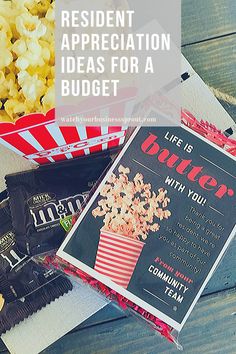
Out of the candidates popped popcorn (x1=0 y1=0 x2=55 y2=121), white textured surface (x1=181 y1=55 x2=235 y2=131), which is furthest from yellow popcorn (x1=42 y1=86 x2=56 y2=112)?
white textured surface (x1=181 y1=55 x2=235 y2=131)

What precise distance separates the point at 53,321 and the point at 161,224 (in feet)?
0.65

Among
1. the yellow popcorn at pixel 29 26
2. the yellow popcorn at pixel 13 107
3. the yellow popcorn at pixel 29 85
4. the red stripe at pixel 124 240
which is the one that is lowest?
the red stripe at pixel 124 240

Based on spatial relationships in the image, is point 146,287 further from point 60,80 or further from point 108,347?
point 60,80

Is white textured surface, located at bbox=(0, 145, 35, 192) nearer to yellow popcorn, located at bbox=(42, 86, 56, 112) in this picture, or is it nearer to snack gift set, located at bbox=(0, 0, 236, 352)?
snack gift set, located at bbox=(0, 0, 236, 352)

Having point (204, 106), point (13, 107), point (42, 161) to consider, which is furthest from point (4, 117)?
point (204, 106)

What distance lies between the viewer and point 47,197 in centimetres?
72

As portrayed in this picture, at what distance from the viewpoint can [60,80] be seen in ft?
1.86

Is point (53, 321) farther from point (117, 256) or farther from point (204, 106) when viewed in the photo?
point (204, 106)

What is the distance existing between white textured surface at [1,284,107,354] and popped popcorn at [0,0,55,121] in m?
0.27

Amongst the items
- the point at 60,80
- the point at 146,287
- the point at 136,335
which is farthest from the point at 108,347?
the point at 60,80

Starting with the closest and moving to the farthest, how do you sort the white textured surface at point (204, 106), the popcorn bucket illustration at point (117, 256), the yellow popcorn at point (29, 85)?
the yellow popcorn at point (29, 85)
the popcorn bucket illustration at point (117, 256)
the white textured surface at point (204, 106)

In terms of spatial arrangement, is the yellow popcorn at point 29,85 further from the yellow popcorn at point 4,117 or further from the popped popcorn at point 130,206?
the popped popcorn at point 130,206

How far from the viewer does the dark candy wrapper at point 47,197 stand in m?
0.70

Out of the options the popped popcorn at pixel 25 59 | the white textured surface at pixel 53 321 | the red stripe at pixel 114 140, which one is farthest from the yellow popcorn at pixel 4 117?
the white textured surface at pixel 53 321
